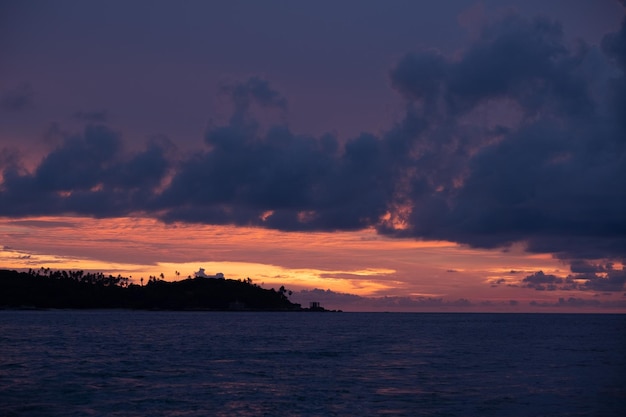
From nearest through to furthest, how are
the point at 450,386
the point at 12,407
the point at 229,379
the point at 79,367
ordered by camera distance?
the point at 12,407, the point at 450,386, the point at 229,379, the point at 79,367

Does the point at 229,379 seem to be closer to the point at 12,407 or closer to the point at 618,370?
the point at 12,407

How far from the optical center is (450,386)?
5194 centimetres

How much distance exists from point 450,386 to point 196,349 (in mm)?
46025

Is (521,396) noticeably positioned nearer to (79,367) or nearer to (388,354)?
(388,354)

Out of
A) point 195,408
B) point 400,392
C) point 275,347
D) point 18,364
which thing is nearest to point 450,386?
point 400,392

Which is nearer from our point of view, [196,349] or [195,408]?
[195,408]

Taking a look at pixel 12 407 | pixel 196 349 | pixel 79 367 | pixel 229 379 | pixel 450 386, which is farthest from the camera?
pixel 196 349

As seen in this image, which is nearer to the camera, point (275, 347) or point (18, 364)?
point (18, 364)

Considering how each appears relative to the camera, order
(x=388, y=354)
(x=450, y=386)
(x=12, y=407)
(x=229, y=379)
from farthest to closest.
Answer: (x=388, y=354), (x=229, y=379), (x=450, y=386), (x=12, y=407)

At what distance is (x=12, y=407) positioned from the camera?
4112 cm

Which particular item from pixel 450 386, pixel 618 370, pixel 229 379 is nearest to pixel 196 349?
pixel 229 379

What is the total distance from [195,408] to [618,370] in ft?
142

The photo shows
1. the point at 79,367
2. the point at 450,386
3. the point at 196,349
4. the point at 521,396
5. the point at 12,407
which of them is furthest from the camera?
the point at 196,349

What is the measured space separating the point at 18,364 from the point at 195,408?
30528 millimetres
